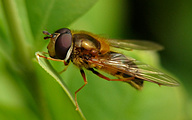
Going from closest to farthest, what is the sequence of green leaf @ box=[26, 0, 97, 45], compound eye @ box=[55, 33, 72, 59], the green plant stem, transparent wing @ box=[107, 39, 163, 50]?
the green plant stem < green leaf @ box=[26, 0, 97, 45] < compound eye @ box=[55, 33, 72, 59] < transparent wing @ box=[107, 39, 163, 50]

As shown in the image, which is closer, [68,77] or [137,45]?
[68,77]

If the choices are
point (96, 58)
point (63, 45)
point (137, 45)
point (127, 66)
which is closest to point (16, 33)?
point (63, 45)

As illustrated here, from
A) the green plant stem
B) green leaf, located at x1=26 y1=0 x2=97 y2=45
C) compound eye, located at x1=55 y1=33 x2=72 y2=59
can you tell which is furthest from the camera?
compound eye, located at x1=55 y1=33 x2=72 y2=59

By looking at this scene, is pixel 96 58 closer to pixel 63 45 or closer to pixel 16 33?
pixel 63 45

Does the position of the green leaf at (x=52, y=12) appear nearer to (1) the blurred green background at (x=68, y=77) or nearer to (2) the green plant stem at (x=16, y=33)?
(1) the blurred green background at (x=68, y=77)

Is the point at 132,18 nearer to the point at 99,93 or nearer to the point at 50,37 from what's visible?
the point at 99,93

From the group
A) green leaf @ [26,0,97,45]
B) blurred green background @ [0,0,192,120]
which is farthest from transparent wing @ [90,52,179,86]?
green leaf @ [26,0,97,45]

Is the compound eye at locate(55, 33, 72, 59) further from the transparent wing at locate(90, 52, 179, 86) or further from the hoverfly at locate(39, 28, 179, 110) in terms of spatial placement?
the transparent wing at locate(90, 52, 179, 86)
